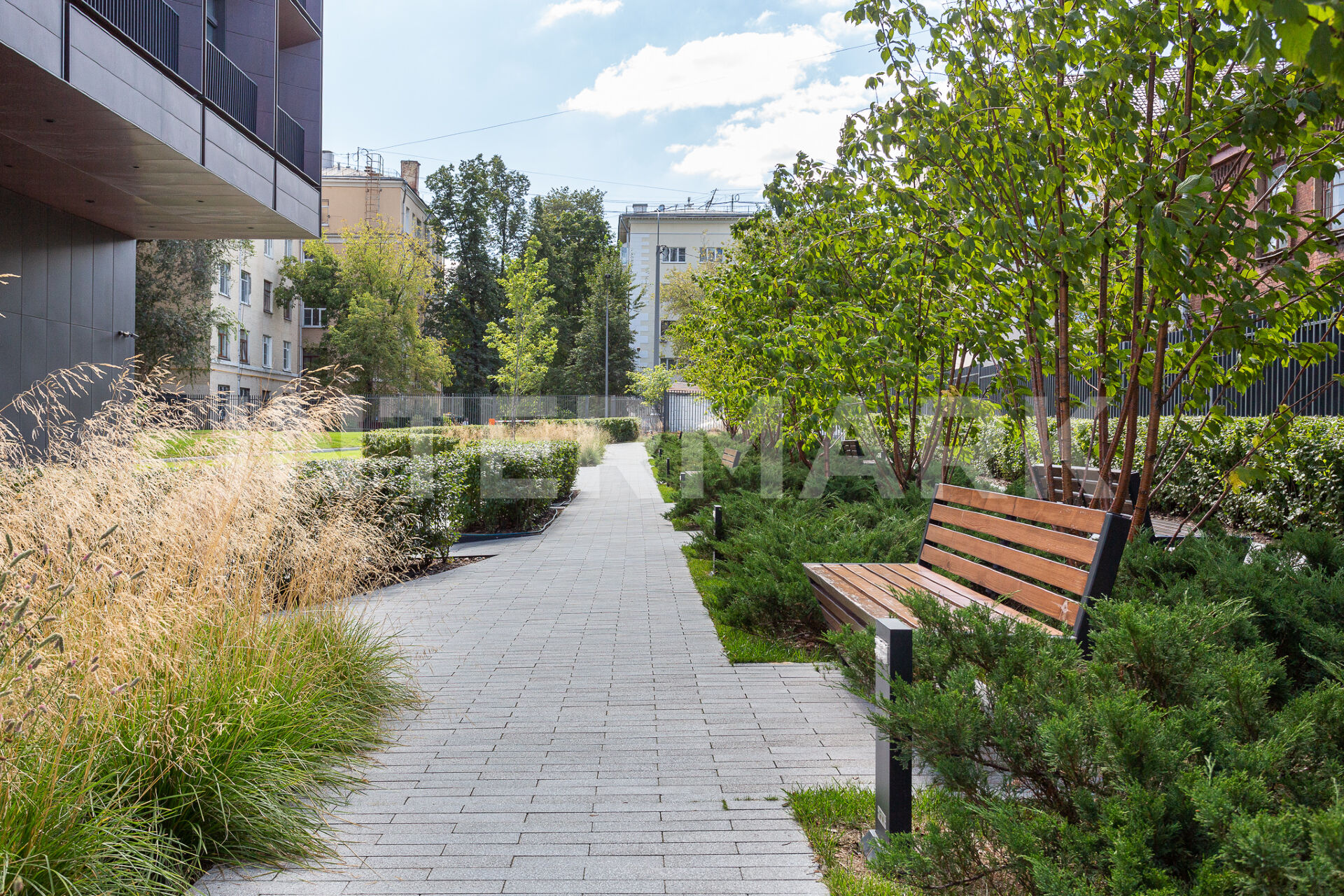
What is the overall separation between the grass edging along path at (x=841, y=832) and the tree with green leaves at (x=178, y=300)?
30224 millimetres

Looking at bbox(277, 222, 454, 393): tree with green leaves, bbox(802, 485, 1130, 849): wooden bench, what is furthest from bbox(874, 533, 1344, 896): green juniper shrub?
bbox(277, 222, 454, 393): tree with green leaves

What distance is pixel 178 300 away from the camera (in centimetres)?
2967

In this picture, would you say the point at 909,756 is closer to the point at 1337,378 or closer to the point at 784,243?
the point at 1337,378

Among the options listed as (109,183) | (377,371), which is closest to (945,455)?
(109,183)

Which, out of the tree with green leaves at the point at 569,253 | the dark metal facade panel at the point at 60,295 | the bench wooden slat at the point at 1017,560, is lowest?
the bench wooden slat at the point at 1017,560

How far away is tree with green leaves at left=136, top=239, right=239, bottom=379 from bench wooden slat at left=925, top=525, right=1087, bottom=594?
2926 centimetres

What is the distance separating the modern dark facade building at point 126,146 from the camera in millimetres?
10398

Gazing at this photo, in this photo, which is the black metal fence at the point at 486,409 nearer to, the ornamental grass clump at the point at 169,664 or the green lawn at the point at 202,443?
the green lawn at the point at 202,443

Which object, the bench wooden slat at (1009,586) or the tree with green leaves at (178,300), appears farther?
the tree with green leaves at (178,300)

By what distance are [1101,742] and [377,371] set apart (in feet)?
159

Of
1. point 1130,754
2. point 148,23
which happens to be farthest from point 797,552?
point 148,23

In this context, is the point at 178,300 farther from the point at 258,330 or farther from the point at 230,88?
the point at 230,88

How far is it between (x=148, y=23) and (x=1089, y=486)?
44.8ft

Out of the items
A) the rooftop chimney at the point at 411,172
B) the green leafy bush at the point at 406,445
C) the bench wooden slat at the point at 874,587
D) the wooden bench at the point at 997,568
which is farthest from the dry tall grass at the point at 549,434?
the rooftop chimney at the point at 411,172
